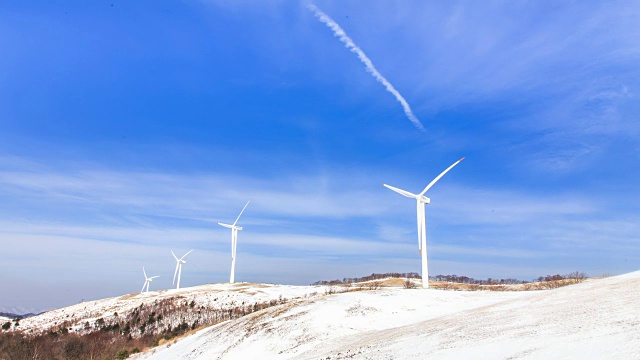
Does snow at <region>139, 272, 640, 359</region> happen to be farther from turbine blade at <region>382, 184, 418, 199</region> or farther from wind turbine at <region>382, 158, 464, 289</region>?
turbine blade at <region>382, 184, 418, 199</region>

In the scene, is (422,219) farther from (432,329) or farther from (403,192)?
(432,329)

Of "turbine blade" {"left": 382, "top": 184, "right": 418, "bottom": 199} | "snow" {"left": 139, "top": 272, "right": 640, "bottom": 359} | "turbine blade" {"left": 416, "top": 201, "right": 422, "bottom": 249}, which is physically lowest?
"snow" {"left": 139, "top": 272, "right": 640, "bottom": 359}

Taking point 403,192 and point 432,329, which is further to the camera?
point 403,192

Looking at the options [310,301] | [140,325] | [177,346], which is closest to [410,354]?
[310,301]

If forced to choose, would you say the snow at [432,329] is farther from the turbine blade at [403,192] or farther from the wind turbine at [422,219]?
the turbine blade at [403,192]

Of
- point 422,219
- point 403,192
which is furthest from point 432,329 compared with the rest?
point 403,192

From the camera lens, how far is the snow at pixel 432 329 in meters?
16.2

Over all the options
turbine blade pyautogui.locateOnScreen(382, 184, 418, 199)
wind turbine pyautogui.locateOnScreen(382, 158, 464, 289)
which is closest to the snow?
wind turbine pyautogui.locateOnScreen(382, 158, 464, 289)

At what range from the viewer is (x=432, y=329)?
954 inches

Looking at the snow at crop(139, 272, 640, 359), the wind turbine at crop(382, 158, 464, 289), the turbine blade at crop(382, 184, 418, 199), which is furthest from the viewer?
the turbine blade at crop(382, 184, 418, 199)

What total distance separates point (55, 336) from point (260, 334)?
51.3 m

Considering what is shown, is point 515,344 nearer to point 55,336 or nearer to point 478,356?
point 478,356

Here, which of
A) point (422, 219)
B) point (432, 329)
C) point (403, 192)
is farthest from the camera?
point (403, 192)

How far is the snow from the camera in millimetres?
16234
